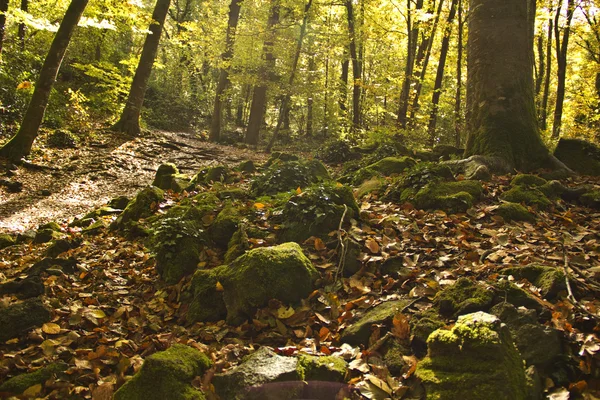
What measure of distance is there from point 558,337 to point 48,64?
11.4m

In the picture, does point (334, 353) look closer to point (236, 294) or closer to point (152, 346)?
point (236, 294)

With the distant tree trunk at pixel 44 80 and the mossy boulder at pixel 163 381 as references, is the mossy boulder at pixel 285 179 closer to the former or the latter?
the mossy boulder at pixel 163 381

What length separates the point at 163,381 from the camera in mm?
2609

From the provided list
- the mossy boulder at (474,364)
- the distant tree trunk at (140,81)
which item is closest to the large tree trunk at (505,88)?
the mossy boulder at (474,364)

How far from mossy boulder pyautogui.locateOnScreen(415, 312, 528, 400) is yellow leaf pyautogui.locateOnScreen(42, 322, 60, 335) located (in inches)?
127

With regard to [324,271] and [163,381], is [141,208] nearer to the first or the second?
[324,271]

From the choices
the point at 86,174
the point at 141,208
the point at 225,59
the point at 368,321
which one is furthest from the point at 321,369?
the point at 225,59

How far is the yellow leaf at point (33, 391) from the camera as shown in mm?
2816

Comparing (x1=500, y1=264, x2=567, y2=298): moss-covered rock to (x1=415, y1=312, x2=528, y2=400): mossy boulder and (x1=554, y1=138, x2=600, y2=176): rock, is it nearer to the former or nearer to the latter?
(x1=415, y1=312, x2=528, y2=400): mossy boulder

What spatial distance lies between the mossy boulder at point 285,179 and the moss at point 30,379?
13.7ft

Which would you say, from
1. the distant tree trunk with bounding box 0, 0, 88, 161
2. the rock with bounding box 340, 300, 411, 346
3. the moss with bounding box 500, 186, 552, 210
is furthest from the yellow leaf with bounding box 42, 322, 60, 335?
the distant tree trunk with bounding box 0, 0, 88, 161

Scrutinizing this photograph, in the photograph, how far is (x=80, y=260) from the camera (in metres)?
5.50

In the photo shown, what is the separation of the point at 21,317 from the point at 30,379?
3.12ft

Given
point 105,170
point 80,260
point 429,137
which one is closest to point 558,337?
point 80,260
